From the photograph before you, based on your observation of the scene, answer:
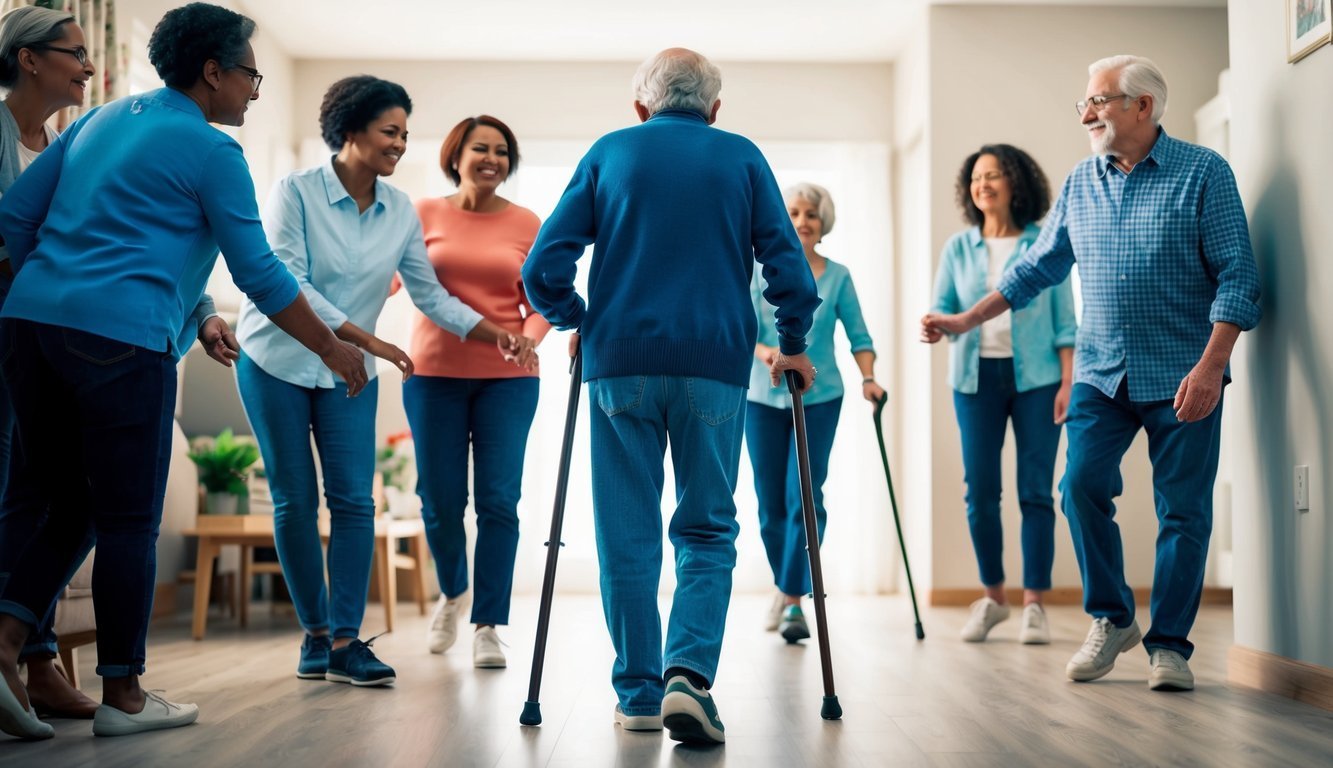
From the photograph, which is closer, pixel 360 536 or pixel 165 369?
pixel 165 369

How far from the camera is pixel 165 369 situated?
2.30 m

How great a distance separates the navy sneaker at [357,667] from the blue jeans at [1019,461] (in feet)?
6.44

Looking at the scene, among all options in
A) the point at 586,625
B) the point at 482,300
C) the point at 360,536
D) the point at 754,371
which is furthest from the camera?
the point at 586,625

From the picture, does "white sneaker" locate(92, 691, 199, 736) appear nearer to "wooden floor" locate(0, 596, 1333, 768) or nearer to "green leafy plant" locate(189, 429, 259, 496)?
"wooden floor" locate(0, 596, 1333, 768)

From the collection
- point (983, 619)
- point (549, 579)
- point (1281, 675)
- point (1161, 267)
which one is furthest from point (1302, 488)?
point (549, 579)

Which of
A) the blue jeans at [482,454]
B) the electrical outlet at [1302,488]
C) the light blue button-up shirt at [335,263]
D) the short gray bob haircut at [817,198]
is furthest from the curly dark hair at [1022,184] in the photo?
Answer: the light blue button-up shirt at [335,263]

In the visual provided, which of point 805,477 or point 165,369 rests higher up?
point 165,369

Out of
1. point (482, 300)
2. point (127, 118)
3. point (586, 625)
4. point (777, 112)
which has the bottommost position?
point (586, 625)

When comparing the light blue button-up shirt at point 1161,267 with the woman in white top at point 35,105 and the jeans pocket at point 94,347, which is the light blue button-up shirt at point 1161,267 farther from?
the woman in white top at point 35,105

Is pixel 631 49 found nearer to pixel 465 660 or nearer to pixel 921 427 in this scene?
pixel 921 427

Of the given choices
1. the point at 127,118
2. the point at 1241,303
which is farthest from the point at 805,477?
the point at 127,118

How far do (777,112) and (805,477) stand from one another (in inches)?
179

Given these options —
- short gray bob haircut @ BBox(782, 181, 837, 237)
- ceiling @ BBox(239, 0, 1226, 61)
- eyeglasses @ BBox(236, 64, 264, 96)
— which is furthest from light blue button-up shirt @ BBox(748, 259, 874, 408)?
ceiling @ BBox(239, 0, 1226, 61)

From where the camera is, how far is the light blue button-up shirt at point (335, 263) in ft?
9.76
